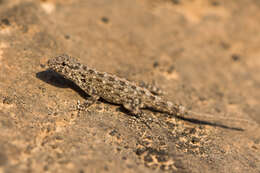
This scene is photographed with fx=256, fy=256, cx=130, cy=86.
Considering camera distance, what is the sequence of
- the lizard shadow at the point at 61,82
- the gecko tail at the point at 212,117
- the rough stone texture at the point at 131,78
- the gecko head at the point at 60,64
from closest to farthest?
1. the rough stone texture at the point at 131,78
2. the gecko head at the point at 60,64
3. the lizard shadow at the point at 61,82
4. the gecko tail at the point at 212,117

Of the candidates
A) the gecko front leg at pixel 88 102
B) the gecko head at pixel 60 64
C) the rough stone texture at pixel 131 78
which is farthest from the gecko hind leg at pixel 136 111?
the gecko head at pixel 60 64

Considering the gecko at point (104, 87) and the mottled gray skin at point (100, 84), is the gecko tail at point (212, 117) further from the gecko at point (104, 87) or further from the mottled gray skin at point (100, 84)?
the mottled gray skin at point (100, 84)

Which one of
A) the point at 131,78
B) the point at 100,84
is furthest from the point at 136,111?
the point at 131,78

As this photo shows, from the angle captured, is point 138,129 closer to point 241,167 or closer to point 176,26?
point 241,167

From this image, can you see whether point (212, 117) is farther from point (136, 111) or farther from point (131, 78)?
point (131, 78)

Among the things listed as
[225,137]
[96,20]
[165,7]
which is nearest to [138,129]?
[225,137]
